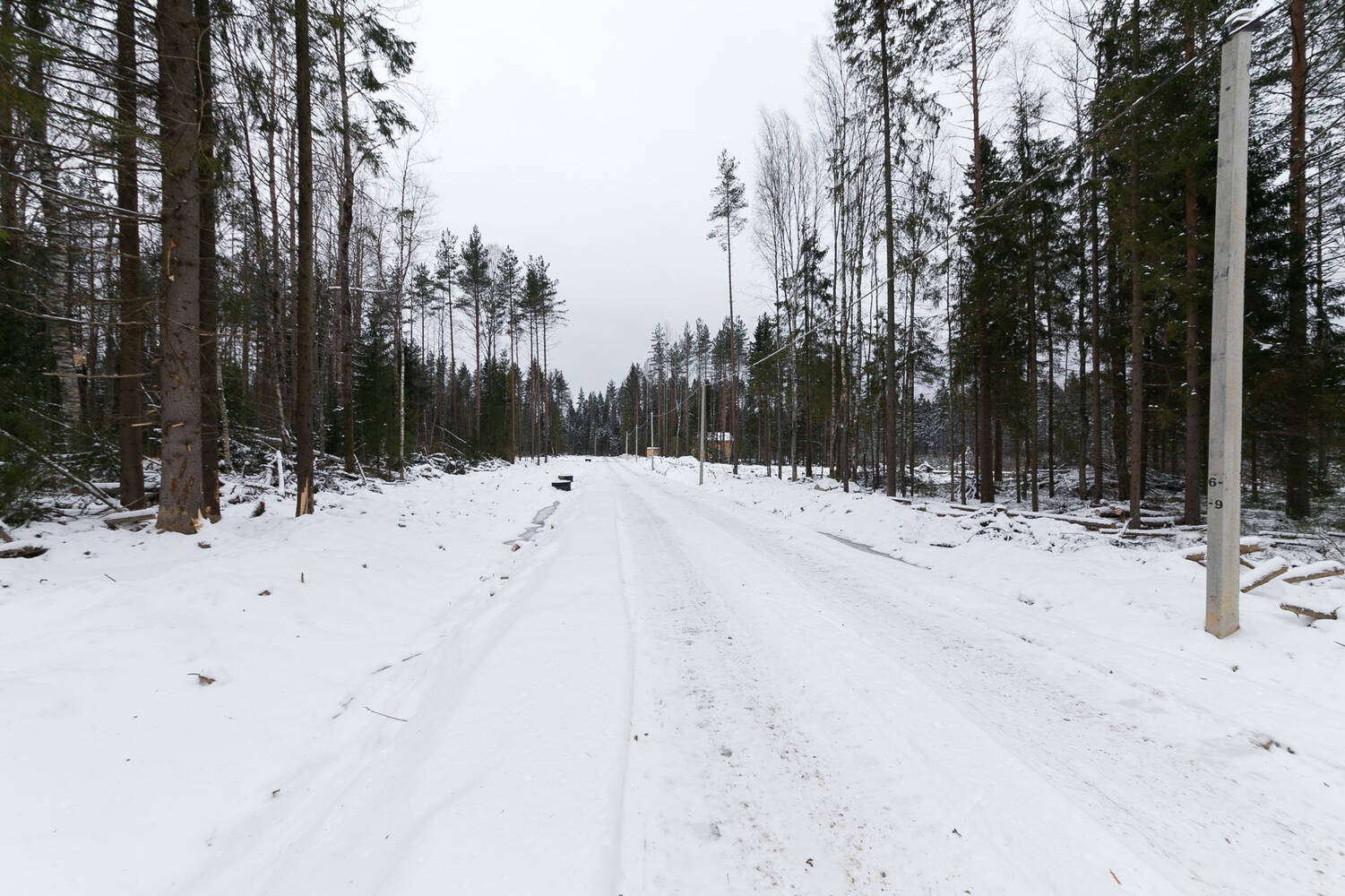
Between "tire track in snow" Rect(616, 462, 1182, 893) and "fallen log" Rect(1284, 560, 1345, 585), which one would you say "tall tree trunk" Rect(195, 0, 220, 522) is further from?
"fallen log" Rect(1284, 560, 1345, 585)

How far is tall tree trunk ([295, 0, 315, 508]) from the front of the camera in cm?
804

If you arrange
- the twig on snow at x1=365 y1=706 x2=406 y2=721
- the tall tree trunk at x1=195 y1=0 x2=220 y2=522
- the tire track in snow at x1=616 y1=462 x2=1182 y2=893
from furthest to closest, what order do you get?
the tall tree trunk at x1=195 y1=0 x2=220 y2=522 → the twig on snow at x1=365 y1=706 x2=406 y2=721 → the tire track in snow at x1=616 y1=462 x2=1182 y2=893

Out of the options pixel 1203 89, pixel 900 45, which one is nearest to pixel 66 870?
pixel 1203 89

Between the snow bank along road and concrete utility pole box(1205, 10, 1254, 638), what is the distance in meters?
0.51

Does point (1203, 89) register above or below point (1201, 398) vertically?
above

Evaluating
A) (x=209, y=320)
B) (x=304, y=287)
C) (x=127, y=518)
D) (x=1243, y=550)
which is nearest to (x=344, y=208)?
(x=304, y=287)

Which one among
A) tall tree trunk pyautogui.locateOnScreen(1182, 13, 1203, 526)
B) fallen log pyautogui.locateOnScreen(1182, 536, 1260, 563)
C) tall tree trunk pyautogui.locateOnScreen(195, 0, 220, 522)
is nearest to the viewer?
fallen log pyautogui.locateOnScreen(1182, 536, 1260, 563)

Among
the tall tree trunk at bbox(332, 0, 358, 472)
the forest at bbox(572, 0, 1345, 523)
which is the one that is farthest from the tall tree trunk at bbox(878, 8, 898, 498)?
the tall tree trunk at bbox(332, 0, 358, 472)

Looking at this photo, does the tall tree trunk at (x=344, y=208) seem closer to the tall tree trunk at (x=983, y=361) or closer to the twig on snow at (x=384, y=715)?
the twig on snow at (x=384, y=715)

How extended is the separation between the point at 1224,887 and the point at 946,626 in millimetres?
2927

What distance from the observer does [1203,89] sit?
8.94 meters

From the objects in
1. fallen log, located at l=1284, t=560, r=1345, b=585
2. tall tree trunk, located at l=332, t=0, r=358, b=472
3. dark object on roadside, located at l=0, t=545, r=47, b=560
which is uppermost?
tall tree trunk, located at l=332, t=0, r=358, b=472

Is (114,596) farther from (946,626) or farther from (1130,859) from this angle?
(946,626)

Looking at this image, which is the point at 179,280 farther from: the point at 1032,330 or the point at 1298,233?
the point at 1032,330
